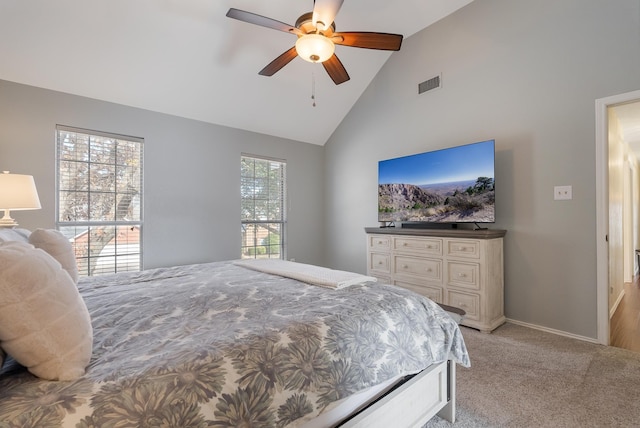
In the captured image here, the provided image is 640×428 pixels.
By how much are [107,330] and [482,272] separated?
113 inches

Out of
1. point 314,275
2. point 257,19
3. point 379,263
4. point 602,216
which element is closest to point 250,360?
point 314,275

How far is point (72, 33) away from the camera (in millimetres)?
2643

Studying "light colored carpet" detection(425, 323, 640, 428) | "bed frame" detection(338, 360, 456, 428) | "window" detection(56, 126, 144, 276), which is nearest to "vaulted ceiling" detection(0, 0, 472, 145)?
"window" detection(56, 126, 144, 276)

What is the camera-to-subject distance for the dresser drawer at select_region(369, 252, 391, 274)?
140 inches

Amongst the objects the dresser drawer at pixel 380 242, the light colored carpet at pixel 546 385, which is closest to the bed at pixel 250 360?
the light colored carpet at pixel 546 385

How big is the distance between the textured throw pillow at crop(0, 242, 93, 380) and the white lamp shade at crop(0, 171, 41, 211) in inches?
80.7

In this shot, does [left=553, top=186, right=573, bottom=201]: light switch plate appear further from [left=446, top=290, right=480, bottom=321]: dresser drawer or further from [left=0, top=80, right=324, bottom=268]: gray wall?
[left=0, top=80, right=324, bottom=268]: gray wall

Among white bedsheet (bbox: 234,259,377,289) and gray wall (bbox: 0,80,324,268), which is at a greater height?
gray wall (bbox: 0,80,324,268)

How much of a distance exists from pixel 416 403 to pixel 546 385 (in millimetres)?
1125

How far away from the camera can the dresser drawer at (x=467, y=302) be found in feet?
9.24

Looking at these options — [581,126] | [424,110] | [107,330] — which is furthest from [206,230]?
[581,126]

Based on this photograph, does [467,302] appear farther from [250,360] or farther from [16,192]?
[16,192]

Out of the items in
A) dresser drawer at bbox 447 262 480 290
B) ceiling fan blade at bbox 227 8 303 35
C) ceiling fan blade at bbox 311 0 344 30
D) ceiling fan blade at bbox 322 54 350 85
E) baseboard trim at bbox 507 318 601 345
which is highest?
ceiling fan blade at bbox 227 8 303 35

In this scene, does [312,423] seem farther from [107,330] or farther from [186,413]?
[107,330]
